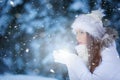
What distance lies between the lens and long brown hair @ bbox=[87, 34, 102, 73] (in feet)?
5.24

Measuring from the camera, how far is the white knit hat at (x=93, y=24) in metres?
1.59

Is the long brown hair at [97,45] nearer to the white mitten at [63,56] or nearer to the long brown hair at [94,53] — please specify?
the long brown hair at [94,53]

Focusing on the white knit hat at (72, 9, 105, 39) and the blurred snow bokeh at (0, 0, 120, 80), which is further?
the blurred snow bokeh at (0, 0, 120, 80)

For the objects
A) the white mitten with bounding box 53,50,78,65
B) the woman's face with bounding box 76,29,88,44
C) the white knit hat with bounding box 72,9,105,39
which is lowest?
the white mitten with bounding box 53,50,78,65

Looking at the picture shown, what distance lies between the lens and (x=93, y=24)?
5.22 ft

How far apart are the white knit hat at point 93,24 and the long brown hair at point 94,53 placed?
0.04 m

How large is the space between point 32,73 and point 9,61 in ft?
0.52

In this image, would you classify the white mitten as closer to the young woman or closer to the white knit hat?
the young woman

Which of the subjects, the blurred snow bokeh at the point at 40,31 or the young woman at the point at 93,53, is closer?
the young woman at the point at 93,53

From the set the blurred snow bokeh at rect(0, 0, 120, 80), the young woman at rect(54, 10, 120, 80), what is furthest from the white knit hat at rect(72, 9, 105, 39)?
the blurred snow bokeh at rect(0, 0, 120, 80)

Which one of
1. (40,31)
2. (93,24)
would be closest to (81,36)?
(93,24)

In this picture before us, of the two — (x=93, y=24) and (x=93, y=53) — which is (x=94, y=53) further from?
(x=93, y=24)

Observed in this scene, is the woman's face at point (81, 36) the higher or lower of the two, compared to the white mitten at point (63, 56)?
higher

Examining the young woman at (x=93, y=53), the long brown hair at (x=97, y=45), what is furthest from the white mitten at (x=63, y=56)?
the long brown hair at (x=97, y=45)
